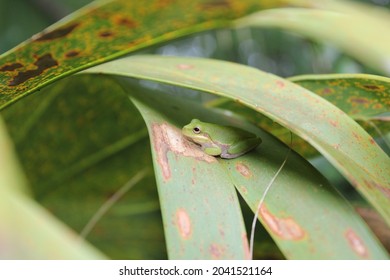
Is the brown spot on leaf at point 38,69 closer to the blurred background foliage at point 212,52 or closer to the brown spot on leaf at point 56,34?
the brown spot on leaf at point 56,34

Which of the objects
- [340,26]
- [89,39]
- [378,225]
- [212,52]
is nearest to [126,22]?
[89,39]

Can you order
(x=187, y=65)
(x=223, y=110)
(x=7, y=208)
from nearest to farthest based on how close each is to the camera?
(x=7, y=208) → (x=187, y=65) → (x=223, y=110)

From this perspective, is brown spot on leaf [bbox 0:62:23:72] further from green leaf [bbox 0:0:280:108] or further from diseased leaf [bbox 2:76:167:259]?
diseased leaf [bbox 2:76:167:259]

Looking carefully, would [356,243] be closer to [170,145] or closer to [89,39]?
[170,145]

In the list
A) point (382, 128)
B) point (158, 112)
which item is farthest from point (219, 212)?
point (382, 128)

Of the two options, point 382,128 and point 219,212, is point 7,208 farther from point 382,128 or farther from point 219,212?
point 382,128

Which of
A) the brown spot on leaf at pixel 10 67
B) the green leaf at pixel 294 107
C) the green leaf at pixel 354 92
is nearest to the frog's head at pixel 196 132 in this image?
the green leaf at pixel 294 107

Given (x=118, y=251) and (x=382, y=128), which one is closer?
(x=382, y=128)

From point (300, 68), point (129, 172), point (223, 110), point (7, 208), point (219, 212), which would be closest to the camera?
point (7, 208)
